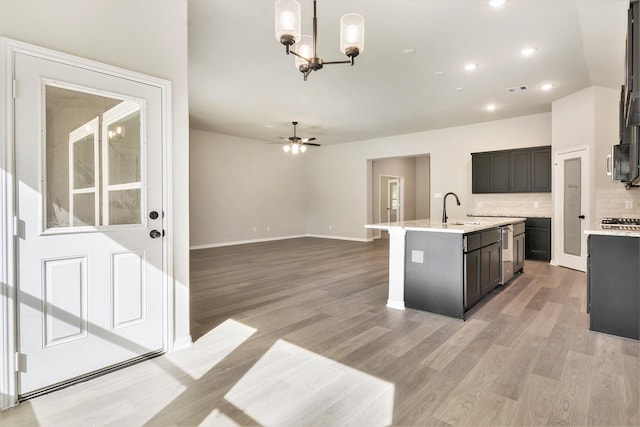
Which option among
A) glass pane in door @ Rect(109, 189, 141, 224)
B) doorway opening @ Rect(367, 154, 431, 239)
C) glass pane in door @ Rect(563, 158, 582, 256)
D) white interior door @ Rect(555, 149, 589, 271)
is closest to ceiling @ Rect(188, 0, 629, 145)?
white interior door @ Rect(555, 149, 589, 271)

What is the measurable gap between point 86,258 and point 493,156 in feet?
24.3

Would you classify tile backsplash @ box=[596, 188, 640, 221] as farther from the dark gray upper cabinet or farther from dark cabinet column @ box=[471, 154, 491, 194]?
dark cabinet column @ box=[471, 154, 491, 194]

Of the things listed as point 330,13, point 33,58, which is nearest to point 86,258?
point 33,58

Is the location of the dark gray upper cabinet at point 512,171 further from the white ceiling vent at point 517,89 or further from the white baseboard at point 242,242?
the white baseboard at point 242,242

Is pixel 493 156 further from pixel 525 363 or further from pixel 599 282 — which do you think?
pixel 525 363

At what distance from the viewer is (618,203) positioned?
16.9 ft

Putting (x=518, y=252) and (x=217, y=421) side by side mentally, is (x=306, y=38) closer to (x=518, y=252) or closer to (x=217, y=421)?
(x=217, y=421)

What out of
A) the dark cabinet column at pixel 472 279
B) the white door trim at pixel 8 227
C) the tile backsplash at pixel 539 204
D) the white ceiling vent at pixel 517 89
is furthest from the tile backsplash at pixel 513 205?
the white door trim at pixel 8 227

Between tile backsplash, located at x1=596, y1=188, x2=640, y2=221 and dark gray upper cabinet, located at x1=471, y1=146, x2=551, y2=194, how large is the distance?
4.11ft

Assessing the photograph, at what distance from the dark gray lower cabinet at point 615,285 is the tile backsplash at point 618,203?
9.16 feet

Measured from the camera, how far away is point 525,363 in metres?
2.46

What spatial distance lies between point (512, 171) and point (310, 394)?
6.62 metres

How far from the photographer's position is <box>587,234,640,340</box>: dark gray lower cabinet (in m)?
2.86

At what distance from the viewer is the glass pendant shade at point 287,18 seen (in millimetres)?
2254
